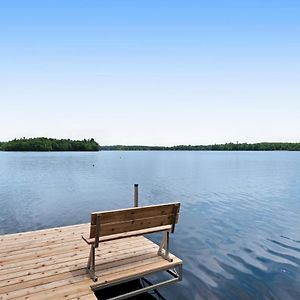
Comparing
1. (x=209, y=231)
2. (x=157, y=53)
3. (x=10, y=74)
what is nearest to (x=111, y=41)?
(x=157, y=53)

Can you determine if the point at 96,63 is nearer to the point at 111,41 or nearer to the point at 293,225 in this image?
the point at 111,41

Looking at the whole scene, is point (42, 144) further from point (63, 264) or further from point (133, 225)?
point (133, 225)

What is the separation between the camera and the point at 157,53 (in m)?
26.7

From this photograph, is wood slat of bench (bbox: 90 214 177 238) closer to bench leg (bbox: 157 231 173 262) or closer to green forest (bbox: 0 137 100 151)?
bench leg (bbox: 157 231 173 262)

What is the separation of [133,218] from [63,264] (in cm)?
209

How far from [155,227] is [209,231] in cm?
714

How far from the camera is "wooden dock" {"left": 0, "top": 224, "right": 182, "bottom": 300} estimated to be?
18.1 feet

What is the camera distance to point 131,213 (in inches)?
A: 254

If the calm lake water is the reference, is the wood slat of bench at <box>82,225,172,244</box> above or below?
above

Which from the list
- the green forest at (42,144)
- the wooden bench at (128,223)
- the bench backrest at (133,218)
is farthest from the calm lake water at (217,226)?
the green forest at (42,144)

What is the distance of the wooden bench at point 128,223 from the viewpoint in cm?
602

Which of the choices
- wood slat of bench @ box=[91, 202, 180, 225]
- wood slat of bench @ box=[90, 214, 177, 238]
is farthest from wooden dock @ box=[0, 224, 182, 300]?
wood slat of bench @ box=[91, 202, 180, 225]

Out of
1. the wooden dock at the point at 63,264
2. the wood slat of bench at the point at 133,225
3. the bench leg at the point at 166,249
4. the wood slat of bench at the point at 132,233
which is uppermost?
the wood slat of bench at the point at 133,225

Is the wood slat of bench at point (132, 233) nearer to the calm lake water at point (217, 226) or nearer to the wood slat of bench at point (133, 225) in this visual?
the wood slat of bench at point (133, 225)
